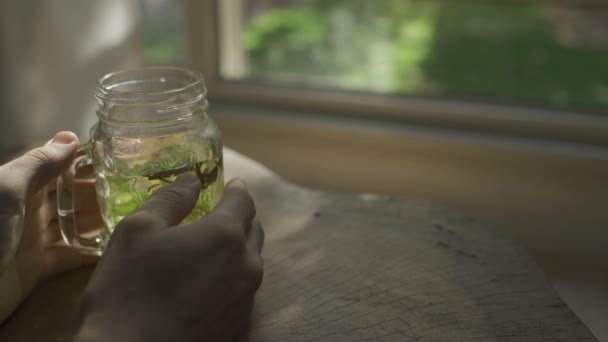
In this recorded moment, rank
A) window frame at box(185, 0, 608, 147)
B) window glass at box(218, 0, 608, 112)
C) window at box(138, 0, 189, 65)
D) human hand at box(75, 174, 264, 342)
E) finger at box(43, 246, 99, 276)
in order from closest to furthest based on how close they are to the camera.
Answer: human hand at box(75, 174, 264, 342), finger at box(43, 246, 99, 276), window frame at box(185, 0, 608, 147), window glass at box(218, 0, 608, 112), window at box(138, 0, 189, 65)

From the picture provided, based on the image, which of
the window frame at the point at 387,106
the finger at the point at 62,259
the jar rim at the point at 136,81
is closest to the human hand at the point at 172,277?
the jar rim at the point at 136,81

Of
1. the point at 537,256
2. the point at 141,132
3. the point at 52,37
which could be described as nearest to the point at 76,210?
the point at 141,132

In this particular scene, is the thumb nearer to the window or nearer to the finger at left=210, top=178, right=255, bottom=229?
the finger at left=210, top=178, right=255, bottom=229

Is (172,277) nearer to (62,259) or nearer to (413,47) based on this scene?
(62,259)

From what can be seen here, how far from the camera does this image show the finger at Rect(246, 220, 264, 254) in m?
0.70

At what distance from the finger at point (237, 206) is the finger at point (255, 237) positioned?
11 mm

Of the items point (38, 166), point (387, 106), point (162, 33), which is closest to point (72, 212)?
point (38, 166)

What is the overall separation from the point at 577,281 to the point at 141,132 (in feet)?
2.86

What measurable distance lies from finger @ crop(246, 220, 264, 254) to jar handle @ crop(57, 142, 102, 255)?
0.67 ft

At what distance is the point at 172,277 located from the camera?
60 centimetres

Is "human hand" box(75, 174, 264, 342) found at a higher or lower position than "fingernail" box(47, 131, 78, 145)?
lower

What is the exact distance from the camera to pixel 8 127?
1070mm

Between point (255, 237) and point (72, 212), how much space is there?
233 millimetres

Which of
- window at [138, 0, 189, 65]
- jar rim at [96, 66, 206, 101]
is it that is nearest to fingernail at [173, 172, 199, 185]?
jar rim at [96, 66, 206, 101]
